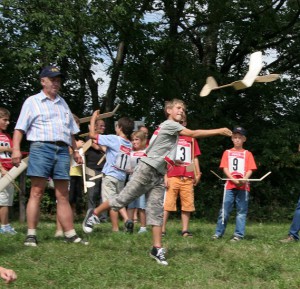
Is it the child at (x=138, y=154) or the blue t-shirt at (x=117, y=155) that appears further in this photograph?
the child at (x=138, y=154)

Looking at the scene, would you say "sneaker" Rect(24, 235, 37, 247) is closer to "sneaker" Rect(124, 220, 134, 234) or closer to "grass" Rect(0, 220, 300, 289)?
"grass" Rect(0, 220, 300, 289)

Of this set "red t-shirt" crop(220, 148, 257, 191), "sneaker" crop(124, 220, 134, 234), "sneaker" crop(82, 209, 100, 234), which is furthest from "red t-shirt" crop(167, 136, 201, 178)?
"sneaker" crop(82, 209, 100, 234)

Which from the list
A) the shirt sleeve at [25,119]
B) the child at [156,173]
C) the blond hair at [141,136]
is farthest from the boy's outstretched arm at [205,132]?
the blond hair at [141,136]

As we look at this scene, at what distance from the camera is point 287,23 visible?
58.6 feet

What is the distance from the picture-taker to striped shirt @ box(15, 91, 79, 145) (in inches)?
258

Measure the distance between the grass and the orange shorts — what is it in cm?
146

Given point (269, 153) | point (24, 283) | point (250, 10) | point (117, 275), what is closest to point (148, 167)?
point (117, 275)

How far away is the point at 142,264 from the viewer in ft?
19.5

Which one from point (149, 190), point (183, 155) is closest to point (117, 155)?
point (183, 155)

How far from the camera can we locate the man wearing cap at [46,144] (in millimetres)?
6555

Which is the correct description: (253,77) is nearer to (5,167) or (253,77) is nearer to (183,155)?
(183,155)

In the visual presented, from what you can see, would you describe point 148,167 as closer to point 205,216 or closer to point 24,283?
point 24,283

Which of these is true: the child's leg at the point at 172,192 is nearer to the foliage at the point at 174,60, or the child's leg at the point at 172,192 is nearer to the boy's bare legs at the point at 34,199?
the boy's bare legs at the point at 34,199

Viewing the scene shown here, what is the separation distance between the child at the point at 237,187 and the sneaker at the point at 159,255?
2.03 meters
